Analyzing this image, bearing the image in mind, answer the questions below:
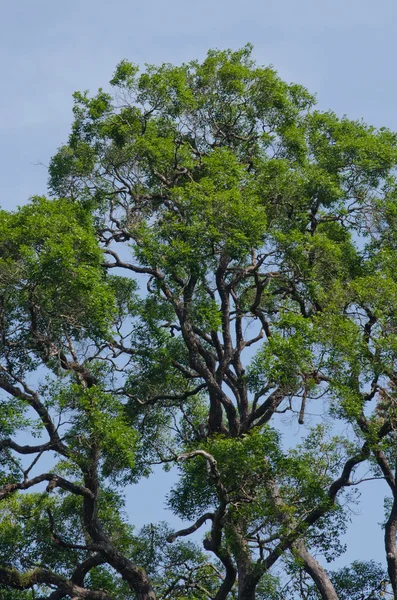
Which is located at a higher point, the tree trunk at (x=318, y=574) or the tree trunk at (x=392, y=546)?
the tree trunk at (x=392, y=546)

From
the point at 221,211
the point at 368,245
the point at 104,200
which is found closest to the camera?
the point at 221,211

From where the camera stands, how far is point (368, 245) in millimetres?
24672

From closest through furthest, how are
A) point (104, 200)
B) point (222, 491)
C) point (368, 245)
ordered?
point (222, 491)
point (368, 245)
point (104, 200)

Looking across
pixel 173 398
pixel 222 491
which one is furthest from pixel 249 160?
pixel 222 491

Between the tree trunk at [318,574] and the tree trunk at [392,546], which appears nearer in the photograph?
the tree trunk at [392,546]

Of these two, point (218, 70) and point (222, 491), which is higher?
point (218, 70)

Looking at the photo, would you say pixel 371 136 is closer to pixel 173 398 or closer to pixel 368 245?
pixel 368 245

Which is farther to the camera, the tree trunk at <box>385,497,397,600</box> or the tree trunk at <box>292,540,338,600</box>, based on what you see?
the tree trunk at <box>292,540,338,600</box>

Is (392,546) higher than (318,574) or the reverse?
higher

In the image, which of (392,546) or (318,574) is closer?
(392,546)

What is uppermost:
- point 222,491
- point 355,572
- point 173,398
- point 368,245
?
point 368,245

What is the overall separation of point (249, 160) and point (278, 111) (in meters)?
1.40

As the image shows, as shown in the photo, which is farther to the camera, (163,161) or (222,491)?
(163,161)

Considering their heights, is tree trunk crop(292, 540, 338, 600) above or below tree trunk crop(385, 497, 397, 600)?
below
